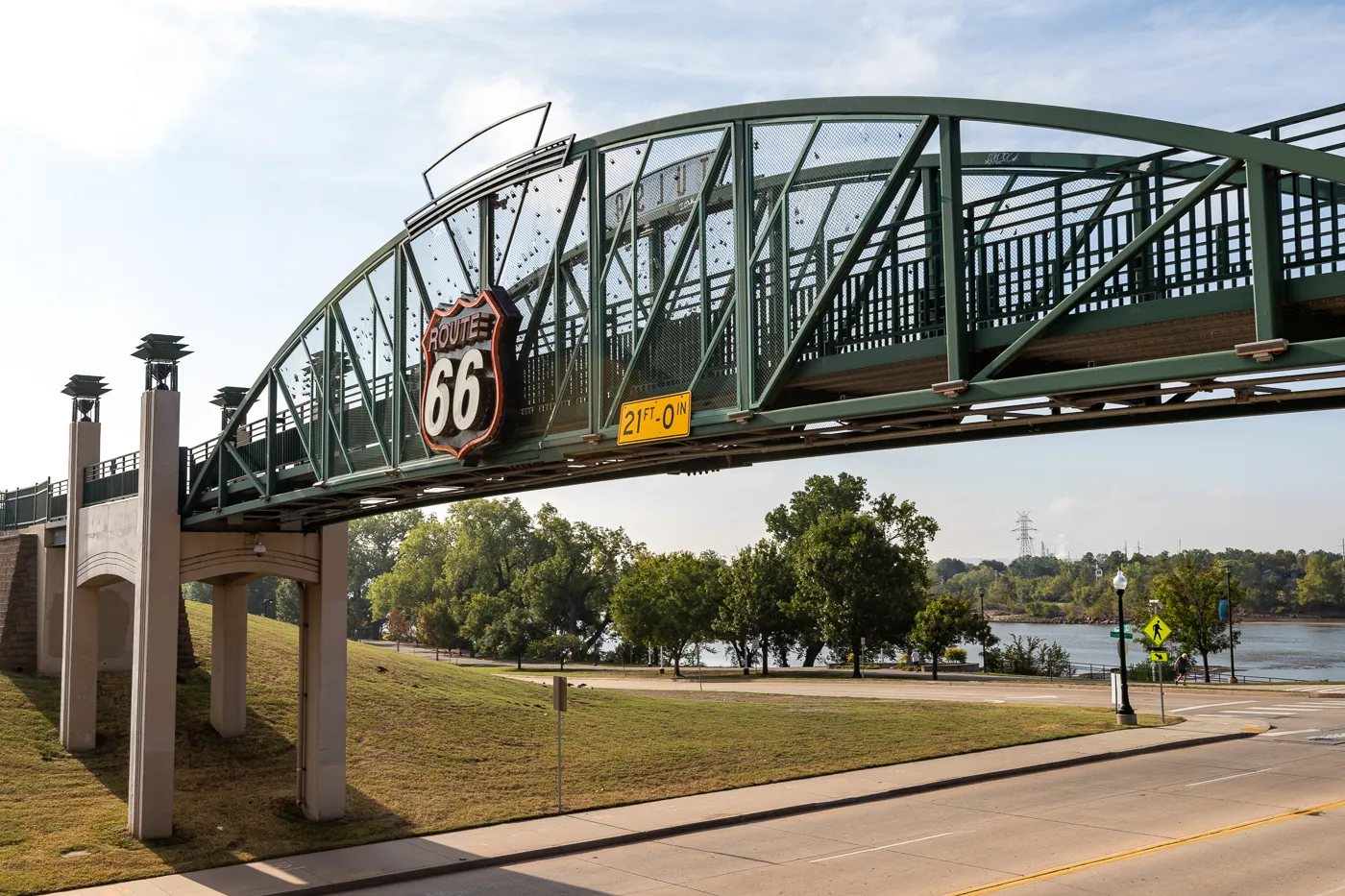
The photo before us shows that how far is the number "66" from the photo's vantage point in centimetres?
1620

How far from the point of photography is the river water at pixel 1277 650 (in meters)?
90.9

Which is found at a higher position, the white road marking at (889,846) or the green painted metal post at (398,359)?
the green painted metal post at (398,359)

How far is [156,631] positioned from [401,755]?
266 inches

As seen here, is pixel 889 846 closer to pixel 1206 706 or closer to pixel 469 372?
pixel 469 372

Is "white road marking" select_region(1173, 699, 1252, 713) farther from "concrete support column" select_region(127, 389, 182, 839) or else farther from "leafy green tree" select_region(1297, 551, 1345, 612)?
"leafy green tree" select_region(1297, 551, 1345, 612)

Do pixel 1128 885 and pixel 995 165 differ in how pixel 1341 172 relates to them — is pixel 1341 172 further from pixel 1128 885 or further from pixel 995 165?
pixel 1128 885

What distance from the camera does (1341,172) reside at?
860 cm

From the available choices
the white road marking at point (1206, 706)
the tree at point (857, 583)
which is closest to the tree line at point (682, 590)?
the tree at point (857, 583)

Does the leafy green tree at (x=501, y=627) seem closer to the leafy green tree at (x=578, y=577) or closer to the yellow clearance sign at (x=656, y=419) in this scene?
the leafy green tree at (x=578, y=577)

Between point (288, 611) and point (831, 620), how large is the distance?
282 feet

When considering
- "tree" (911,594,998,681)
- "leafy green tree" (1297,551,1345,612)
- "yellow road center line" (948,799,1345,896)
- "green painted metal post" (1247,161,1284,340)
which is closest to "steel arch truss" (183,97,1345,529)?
"green painted metal post" (1247,161,1284,340)

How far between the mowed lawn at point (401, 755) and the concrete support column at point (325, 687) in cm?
57

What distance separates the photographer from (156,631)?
20.8 meters

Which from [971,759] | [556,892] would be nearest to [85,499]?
[556,892]
